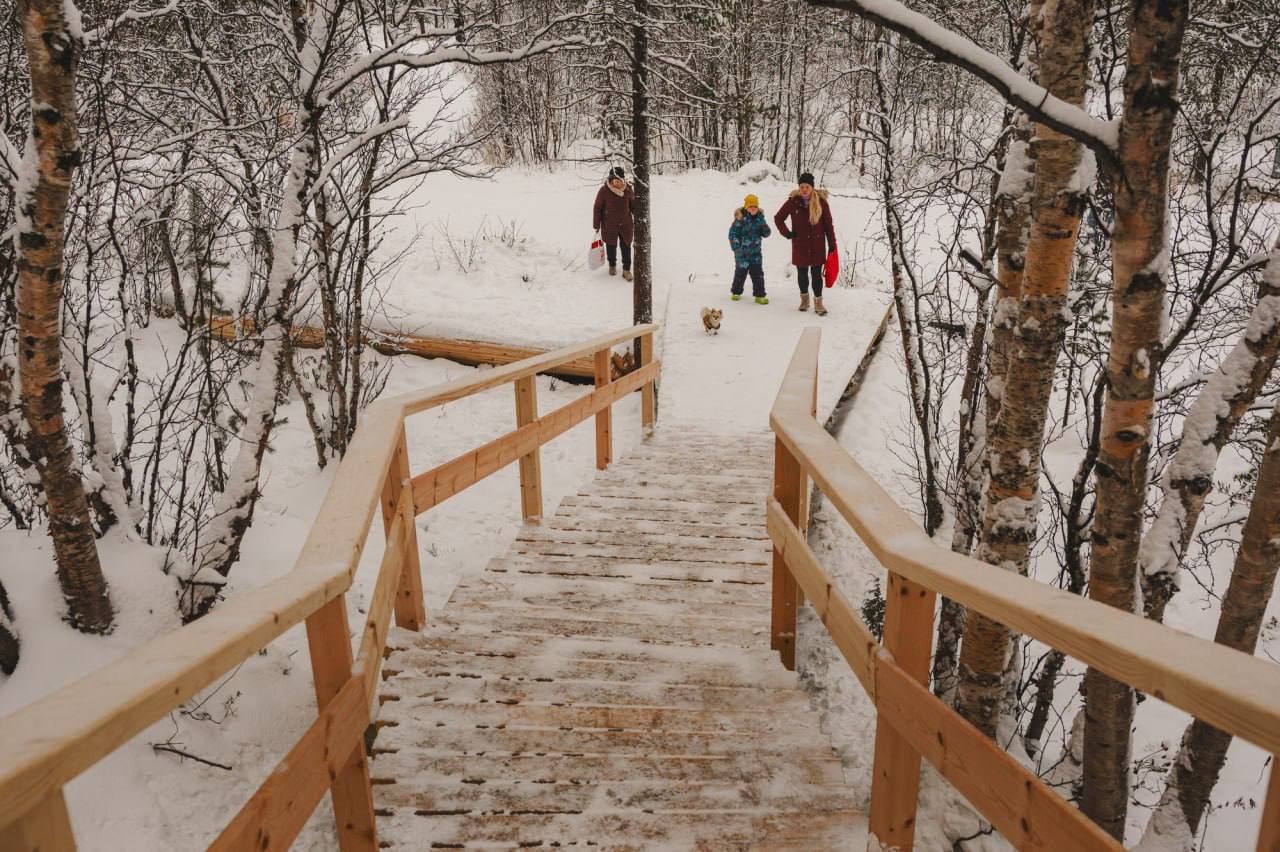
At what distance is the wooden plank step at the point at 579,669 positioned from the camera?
10.5 ft

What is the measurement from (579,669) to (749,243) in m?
10.0

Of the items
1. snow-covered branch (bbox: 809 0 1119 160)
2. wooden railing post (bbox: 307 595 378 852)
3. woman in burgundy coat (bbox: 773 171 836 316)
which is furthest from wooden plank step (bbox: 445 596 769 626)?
woman in burgundy coat (bbox: 773 171 836 316)

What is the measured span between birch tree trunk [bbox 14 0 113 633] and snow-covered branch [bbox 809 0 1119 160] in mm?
3036

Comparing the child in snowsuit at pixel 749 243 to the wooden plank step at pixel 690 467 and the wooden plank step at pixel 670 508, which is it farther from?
the wooden plank step at pixel 670 508

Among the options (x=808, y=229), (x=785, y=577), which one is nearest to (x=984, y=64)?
(x=785, y=577)

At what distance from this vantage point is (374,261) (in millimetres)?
12930

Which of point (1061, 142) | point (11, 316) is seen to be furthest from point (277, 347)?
point (1061, 142)

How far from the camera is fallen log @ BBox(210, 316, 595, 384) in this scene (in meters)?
11.0

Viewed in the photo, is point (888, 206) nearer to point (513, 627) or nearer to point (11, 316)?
point (513, 627)

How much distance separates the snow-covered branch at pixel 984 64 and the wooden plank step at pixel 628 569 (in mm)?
2723

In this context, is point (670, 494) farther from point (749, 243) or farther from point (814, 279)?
point (749, 243)

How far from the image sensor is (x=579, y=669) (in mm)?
3256

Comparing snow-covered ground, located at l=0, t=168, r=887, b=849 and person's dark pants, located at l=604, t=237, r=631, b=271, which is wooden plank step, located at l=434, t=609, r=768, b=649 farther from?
person's dark pants, located at l=604, t=237, r=631, b=271

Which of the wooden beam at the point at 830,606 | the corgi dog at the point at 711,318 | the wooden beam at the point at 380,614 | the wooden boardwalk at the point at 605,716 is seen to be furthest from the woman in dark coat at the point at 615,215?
the wooden beam at the point at 380,614
